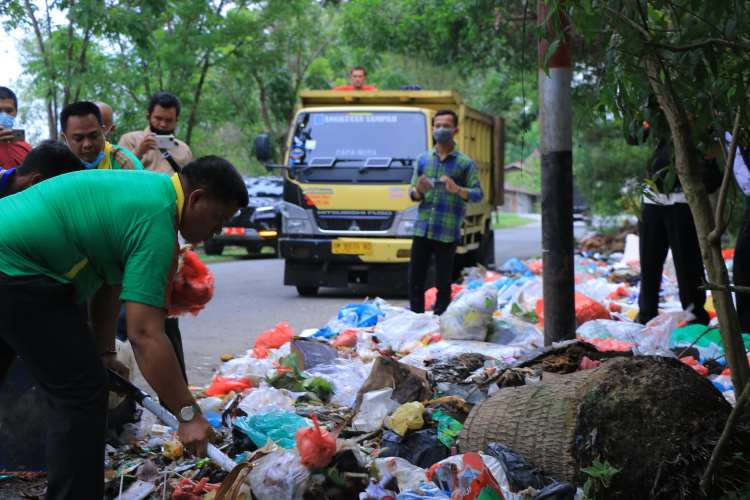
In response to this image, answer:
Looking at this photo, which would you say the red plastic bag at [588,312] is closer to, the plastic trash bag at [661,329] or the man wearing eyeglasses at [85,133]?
the plastic trash bag at [661,329]

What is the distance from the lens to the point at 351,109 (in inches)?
476

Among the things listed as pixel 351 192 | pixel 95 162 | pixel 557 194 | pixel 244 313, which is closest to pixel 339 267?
pixel 351 192

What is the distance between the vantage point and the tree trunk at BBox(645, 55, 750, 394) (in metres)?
3.73

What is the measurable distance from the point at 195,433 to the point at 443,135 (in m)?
5.47

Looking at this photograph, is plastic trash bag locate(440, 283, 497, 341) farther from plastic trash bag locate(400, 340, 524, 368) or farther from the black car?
the black car

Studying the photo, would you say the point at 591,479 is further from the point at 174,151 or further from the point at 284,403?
the point at 174,151

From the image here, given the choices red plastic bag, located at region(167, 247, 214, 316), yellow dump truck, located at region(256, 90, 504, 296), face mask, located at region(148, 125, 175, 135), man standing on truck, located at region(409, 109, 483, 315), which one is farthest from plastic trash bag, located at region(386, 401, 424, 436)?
yellow dump truck, located at region(256, 90, 504, 296)

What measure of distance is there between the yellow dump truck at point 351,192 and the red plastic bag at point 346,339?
162 inches

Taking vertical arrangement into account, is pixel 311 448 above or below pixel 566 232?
below

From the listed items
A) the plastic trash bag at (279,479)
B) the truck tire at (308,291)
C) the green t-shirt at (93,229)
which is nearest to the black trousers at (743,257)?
the plastic trash bag at (279,479)

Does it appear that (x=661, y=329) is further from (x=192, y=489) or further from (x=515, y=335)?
(x=192, y=489)

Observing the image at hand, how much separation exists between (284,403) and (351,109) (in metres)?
7.27

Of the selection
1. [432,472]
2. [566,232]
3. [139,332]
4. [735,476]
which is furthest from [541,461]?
[566,232]

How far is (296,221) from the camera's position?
12.0 m
